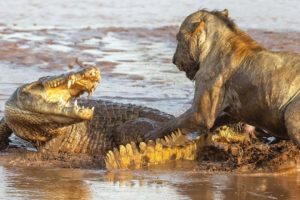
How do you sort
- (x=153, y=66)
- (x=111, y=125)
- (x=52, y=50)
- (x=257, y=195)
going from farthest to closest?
(x=52, y=50), (x=153, y=66), (x=111, y=125), (x=257, y=195)

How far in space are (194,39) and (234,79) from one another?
693 millimetres

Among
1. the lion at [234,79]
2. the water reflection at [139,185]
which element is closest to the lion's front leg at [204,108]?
the lion at [234,79]

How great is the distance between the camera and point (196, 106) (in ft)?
30.2

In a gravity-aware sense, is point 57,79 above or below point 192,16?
below

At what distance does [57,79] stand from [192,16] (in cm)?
148

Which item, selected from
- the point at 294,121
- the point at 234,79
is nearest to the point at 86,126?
the point at 234,79

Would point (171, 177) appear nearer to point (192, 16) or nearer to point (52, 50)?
point (192, 16)

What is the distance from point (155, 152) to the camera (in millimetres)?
9070

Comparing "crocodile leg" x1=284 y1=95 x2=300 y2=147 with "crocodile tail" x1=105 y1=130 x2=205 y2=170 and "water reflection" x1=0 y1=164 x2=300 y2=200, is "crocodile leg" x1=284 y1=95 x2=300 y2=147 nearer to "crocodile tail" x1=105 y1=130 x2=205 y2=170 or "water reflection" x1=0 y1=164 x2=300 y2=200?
"water reflection" x1=0 y1=164 x2=300 y2=200

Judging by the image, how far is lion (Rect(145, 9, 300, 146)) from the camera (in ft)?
29.2

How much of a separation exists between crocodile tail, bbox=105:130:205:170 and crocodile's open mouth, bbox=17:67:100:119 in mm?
564

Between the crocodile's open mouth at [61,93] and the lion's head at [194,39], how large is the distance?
3.15ft

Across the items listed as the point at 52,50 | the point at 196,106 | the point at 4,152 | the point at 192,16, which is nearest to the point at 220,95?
the point at 196,106

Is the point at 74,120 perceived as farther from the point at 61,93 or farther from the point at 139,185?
the point at 139,185
